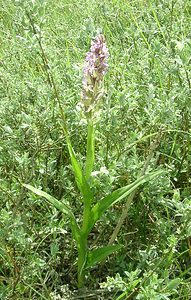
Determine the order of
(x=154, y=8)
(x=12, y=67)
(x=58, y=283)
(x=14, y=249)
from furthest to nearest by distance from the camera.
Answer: (x=154, y=8) → (x=12, y=67) → (x=58, y=283) → (x=14, y=249)

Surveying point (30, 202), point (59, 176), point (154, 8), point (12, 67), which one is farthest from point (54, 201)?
point (154, 8)

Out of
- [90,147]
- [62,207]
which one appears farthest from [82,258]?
[90,147]

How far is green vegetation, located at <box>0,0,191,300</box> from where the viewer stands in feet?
4.97

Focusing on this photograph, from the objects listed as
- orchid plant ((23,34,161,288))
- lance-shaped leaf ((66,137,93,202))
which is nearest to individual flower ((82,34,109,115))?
orchid plant ((23,34,161,288))

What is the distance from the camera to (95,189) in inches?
63.2

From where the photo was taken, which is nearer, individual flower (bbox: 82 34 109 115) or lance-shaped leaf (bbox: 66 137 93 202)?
individual flower (bbox: 82 34 109 115)

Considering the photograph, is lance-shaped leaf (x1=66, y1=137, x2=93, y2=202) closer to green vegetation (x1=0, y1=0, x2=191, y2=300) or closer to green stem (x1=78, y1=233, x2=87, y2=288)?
green vegetation (x1=0, y1=0, x2=191, y2=300)

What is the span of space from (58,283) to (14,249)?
0.20m

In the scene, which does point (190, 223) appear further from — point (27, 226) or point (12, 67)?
point (12, 67)

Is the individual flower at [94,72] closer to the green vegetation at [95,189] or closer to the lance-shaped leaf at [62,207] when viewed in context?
the green vegetation at [95,189]

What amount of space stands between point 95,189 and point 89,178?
0.32ft

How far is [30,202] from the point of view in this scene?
1.67 m

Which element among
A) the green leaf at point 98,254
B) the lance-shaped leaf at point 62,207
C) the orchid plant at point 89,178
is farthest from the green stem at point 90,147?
the green leaf at point 98,254

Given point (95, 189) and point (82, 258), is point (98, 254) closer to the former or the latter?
point (82, 258)
